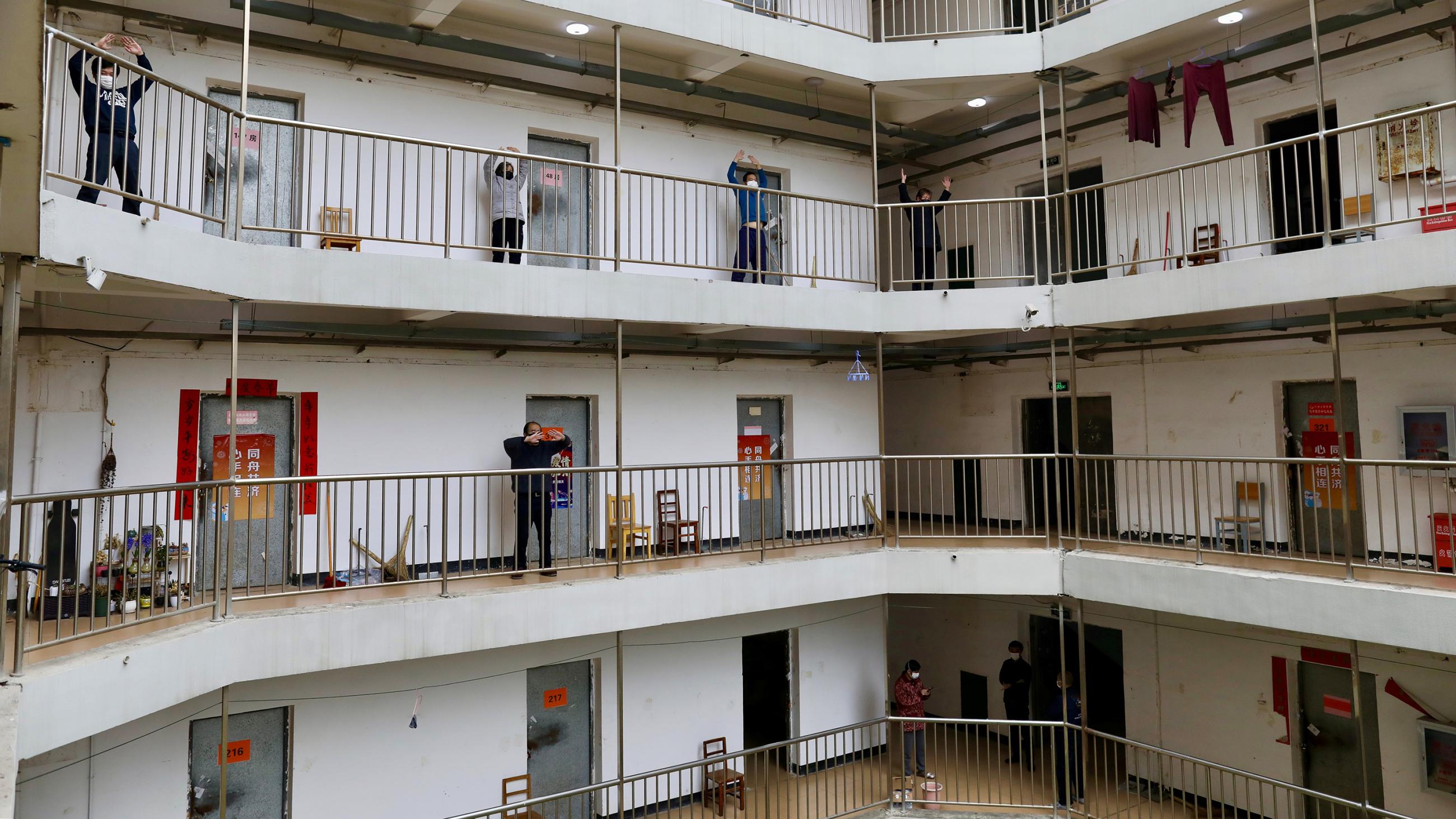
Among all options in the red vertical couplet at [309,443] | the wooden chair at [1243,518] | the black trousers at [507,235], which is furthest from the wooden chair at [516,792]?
the wooden chair at [1243,518]

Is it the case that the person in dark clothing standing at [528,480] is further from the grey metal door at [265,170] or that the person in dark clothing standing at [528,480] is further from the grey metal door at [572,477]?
the grey metal door at [265,170]

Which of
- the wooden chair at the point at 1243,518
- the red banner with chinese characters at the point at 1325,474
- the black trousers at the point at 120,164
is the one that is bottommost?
the wooden chair at the point at 1243,518

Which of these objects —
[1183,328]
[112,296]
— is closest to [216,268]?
[112,296]

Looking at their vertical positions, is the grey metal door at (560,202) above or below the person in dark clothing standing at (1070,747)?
above

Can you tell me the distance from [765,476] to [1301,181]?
26.5 feet

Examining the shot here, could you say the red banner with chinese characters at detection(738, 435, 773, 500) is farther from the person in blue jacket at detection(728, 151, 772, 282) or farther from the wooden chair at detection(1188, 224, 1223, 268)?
the wooden chair at detection(1188, 224, 1223, 268)

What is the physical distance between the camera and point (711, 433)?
12.8 meters

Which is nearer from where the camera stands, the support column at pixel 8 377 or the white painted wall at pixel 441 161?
the support column at pixel 8 377

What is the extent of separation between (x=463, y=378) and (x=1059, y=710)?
346 inches

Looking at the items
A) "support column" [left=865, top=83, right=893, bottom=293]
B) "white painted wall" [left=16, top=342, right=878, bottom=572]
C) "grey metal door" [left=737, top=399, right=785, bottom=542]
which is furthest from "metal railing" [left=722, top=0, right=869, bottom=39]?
"grey metal door" [left=737, top=399, right=785, bottom=542]

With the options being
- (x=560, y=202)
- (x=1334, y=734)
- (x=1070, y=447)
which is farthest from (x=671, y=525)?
(x=1334, y=734)

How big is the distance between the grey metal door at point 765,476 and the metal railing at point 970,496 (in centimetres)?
171

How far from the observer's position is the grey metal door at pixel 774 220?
12.6 metres

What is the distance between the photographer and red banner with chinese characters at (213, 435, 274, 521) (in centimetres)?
953
